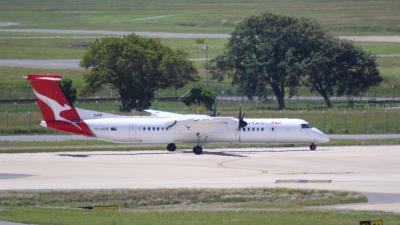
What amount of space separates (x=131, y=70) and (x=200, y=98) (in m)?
5.61

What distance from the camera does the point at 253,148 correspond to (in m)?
59.1

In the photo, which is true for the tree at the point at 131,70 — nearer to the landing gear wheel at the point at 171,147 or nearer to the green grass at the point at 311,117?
the green grass at the point at 311,117

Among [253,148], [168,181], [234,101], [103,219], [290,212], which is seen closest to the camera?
[103,219]

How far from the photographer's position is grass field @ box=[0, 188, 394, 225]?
31.2m

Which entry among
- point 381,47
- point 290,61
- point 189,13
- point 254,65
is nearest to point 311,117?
point 290,61

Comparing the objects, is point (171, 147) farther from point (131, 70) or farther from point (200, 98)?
point (131, 70)

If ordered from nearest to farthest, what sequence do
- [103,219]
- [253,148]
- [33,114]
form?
[103,219] < [253,148] < [33,114]

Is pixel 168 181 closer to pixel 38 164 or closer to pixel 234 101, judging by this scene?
pixel 38 164

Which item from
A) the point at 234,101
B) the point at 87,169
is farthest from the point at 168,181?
the point at 234,101

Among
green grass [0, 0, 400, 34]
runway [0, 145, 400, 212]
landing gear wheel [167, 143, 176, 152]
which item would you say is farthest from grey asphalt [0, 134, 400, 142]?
green grass [0, 0, 400, 34]

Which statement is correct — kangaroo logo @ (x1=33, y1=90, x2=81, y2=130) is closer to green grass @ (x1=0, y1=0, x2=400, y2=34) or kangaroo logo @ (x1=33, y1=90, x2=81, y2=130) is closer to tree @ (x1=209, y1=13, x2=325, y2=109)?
tree @ (x1=209, y1=13, x2=325, y2=109)

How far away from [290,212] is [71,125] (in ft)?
78.6

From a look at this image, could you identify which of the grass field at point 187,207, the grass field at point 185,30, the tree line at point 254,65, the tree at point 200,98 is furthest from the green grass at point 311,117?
the grass field at point 187,207

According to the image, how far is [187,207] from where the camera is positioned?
35.9 m
